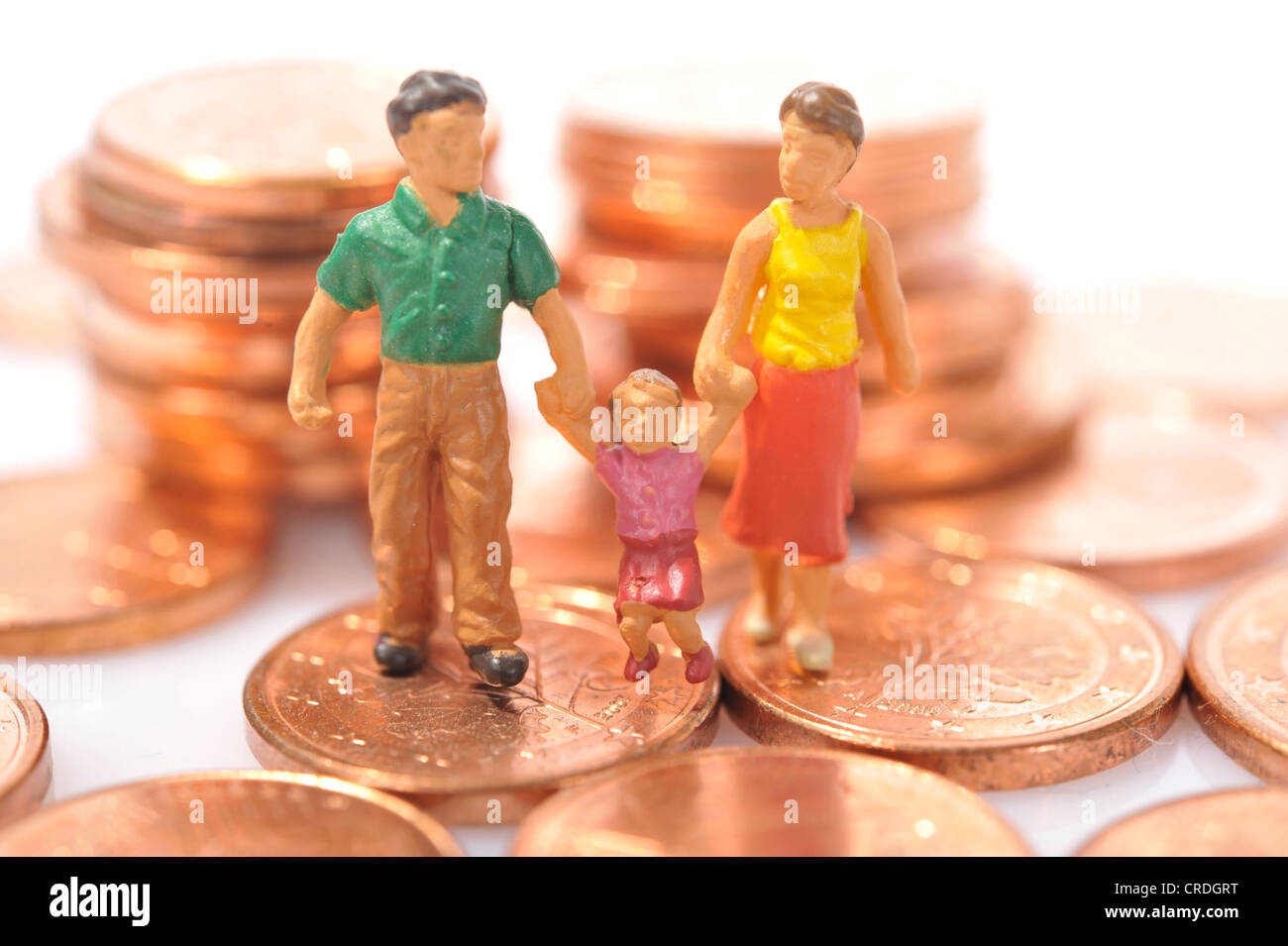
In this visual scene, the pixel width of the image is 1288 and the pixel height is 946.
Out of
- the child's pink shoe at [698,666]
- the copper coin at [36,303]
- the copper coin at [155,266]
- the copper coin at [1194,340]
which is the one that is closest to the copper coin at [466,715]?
the child's pink shoe at [698,666]

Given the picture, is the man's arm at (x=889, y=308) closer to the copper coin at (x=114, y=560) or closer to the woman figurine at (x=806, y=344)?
the woman figurine at (x=806, y=344)

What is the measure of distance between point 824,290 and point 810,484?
36cm

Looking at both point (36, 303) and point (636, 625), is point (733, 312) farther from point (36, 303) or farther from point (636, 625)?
point (36, 303)

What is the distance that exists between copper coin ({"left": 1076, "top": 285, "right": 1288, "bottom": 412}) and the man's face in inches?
87.9

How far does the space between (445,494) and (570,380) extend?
0.32 m

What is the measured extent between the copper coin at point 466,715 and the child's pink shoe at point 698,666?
0.11ft

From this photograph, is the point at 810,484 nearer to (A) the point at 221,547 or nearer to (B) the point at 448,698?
(B) the point at 448,698

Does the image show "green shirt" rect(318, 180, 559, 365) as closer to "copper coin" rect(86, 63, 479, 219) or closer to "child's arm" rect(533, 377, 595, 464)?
"child's arm" rect(533, 377, 595, 464)

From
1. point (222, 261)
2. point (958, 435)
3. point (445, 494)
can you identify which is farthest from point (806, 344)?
point (222, 261)

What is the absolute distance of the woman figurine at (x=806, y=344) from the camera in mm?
2465

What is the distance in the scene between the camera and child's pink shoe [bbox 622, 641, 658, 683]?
2652mm

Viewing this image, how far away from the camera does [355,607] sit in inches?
117
